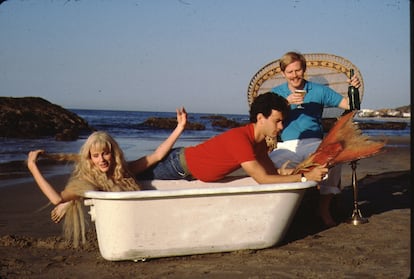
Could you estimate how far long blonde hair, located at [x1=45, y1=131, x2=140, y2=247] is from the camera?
11.1ft

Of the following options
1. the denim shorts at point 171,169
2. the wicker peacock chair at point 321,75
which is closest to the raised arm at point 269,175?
the denim shorts at point 171,169

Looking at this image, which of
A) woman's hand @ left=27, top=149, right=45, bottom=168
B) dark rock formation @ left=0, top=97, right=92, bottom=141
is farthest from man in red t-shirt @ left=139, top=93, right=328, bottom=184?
dark rock formation @ left=0, top=97, right=92, bottom=141

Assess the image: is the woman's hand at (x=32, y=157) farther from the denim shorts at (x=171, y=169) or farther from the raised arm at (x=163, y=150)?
the denim shorts at (x=171, y=169)

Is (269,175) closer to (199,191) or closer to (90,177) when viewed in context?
(199,191)

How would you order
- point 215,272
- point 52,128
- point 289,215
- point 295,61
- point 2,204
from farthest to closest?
point 52,128
point 2,204
point 295,61
point 289,215
point 215,272

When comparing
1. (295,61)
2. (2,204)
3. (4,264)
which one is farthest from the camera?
(2,204)

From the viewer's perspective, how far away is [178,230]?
131 inches

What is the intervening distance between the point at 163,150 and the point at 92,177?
2.38 ft

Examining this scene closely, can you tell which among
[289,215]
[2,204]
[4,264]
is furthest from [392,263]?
[2,204]

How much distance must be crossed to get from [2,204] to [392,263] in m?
3.99

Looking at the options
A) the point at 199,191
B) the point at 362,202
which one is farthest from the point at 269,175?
the point at 362,202

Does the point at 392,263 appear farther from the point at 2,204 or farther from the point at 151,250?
the point at 2,204

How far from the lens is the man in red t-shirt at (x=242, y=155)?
3.50 m

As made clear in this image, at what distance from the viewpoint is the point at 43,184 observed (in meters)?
3.24
